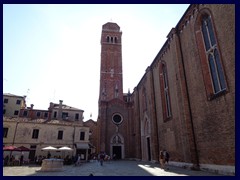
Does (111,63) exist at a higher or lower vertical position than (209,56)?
higher

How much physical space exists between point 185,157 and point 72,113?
22572mm

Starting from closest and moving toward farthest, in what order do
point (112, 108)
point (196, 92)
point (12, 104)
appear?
point (196, 92) < point (112, 108) < point (12, 104)

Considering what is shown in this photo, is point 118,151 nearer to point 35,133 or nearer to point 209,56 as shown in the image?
point 35,133

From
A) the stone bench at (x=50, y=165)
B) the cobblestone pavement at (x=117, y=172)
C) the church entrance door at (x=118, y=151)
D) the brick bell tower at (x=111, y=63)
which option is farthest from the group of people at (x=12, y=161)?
the brick bell tower at (x=111, y=63)

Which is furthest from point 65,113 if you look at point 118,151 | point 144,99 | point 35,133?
point 144,99

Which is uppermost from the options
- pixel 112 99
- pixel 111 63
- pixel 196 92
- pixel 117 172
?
pixel 111 63

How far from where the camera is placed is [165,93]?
1723 centimetres

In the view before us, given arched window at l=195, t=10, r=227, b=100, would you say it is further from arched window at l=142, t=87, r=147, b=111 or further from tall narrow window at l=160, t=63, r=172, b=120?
arched window at l=142, t=87, r=147, b=111

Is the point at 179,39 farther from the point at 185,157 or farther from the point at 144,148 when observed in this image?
the point at 144,148

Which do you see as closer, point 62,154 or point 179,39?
point 179,39

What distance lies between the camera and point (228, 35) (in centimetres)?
902

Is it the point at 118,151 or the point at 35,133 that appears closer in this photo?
the point at 35,133

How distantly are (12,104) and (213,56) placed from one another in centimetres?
3282

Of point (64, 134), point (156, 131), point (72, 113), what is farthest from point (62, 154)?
point (156, 131)
